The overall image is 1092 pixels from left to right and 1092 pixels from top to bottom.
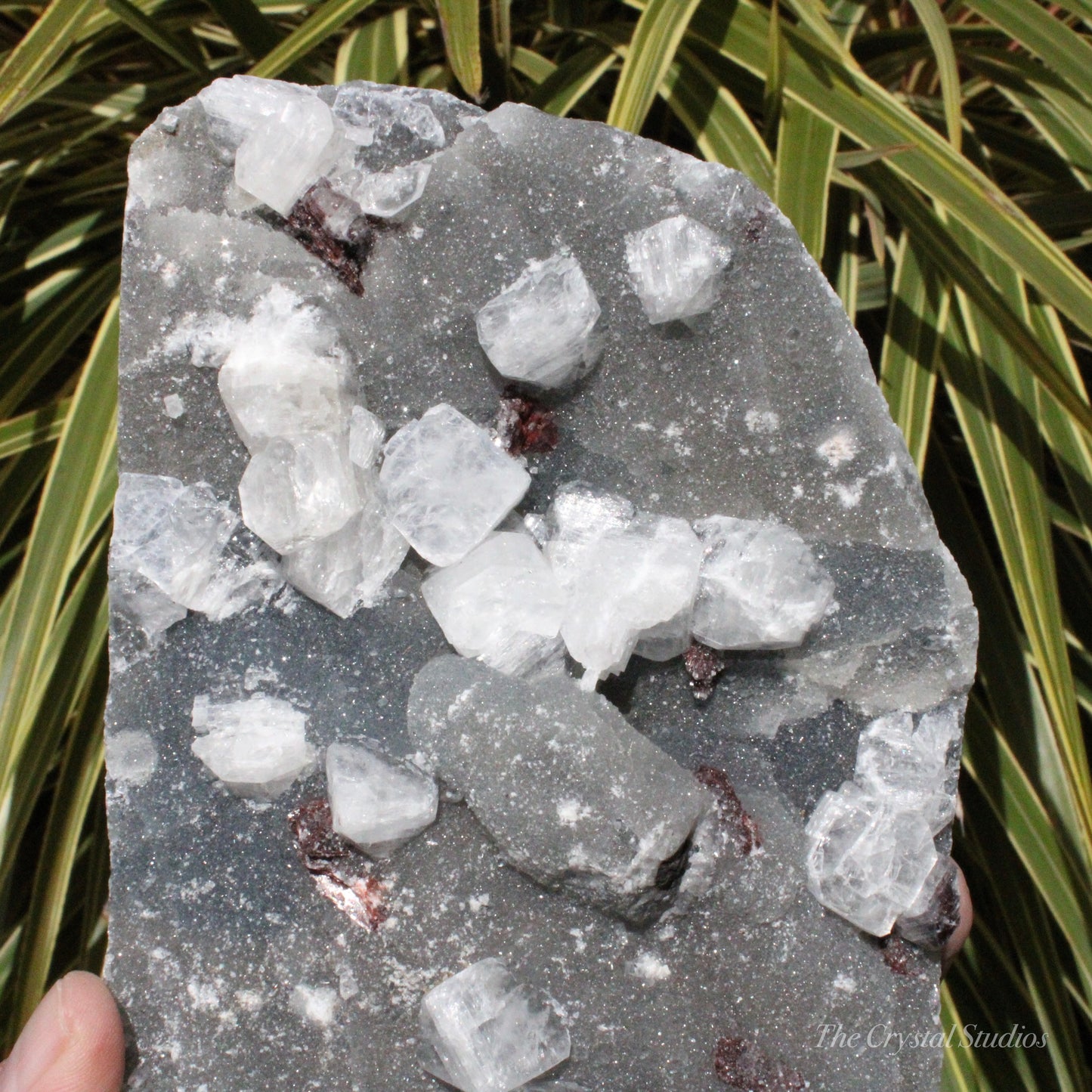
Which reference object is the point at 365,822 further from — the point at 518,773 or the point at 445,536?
the point at 445,536

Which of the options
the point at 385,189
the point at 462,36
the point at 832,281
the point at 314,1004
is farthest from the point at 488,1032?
the point at 832,281

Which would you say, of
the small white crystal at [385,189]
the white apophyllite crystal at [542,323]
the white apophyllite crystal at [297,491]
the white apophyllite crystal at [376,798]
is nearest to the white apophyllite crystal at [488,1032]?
the white apophyllite crystal at [376,798]

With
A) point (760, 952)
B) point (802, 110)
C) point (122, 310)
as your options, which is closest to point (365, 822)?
point (760, 952)

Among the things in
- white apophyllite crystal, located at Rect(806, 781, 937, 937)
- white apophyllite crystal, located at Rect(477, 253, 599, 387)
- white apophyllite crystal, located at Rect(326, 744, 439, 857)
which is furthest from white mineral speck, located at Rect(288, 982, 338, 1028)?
white apophyllite crystal, located at Rect(477, 253, 599, 387)

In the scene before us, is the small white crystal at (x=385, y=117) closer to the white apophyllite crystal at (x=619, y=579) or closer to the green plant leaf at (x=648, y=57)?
the green plant leaf at (x=648, y=57)

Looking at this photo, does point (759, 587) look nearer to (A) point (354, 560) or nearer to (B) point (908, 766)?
(B) point (908, 766)
